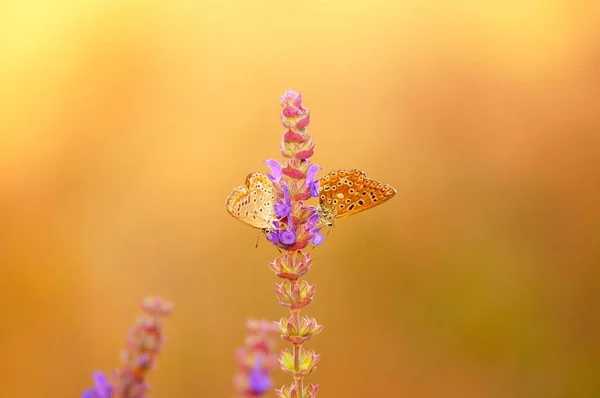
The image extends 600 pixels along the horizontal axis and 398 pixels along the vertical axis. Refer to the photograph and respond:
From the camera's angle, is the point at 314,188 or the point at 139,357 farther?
the point at 314,188

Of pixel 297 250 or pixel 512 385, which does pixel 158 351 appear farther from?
Answer: pixel 512 385

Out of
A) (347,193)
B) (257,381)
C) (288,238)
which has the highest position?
(347,193)

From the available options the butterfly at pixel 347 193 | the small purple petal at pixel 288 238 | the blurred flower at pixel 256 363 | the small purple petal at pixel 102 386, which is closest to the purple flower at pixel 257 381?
the blurred flower at pixel 256 363

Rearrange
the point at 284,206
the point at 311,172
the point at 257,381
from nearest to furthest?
1. the point at 257,381
2. the point at 284,206
3. the point at 311,172

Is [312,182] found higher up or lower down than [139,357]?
higher up

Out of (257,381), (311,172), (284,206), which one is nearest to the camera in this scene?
(257,381)

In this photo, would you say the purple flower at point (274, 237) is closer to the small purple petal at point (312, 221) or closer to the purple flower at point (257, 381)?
the small purple petal at point (312, 221)

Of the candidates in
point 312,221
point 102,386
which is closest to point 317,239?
point 312,221

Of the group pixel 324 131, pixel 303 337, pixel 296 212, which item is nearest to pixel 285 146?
pixel 296 212

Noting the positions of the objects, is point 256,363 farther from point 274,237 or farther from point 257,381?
point 274,237
